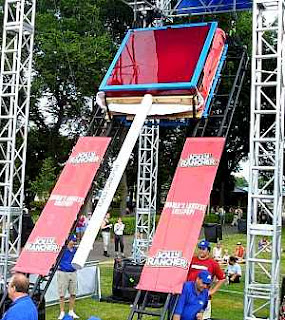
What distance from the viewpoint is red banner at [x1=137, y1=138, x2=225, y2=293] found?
808cm

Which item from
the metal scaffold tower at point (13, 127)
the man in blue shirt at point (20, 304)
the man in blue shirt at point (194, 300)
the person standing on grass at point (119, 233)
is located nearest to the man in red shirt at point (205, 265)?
the man in blue shirt at point (194, 300)

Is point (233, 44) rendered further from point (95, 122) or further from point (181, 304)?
point (181, 304)

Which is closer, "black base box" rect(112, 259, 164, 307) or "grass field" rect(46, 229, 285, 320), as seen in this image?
"grass field" rect(46, 229, 285, 320)

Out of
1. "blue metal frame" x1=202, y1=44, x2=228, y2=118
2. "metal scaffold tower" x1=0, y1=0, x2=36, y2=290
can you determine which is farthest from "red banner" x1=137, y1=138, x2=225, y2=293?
"metal scaffold tower" x1=0, y1=0, x2=36, y2=290

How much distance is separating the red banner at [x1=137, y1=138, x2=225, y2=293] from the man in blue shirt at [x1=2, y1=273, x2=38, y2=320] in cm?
314

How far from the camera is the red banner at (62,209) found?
9039mm

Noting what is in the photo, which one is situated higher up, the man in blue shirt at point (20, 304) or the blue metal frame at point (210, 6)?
the blue metal frame at point (210, 6)

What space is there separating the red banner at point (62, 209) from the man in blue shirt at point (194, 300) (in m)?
3.03

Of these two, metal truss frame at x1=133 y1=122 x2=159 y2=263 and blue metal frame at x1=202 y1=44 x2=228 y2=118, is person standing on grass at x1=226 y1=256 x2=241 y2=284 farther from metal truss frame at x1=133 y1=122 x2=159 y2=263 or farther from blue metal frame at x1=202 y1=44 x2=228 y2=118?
blue metal frame at x1=202 y1=44 x2=228 y2=118

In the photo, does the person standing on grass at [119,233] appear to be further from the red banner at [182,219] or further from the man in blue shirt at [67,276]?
the red banner at [182,219]

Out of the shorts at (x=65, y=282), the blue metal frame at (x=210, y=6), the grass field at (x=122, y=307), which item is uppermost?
the blue metal frame at (x=210, y=6)

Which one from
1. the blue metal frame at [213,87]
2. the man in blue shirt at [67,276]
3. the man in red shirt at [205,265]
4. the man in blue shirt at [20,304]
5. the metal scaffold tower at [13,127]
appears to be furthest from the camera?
the metal scaffold tower at [13,127]

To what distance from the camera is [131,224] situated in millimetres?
26859

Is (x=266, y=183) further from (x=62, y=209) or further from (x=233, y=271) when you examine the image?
(x=233, y=271)
